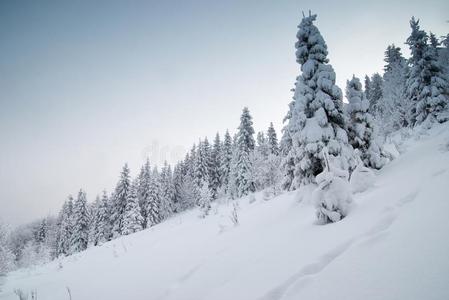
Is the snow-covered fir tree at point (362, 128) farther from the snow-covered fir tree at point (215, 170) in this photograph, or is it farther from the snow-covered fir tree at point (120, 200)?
the snow-covered fir tree at point (120, 200)

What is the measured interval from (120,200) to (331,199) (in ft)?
145

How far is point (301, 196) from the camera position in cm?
861

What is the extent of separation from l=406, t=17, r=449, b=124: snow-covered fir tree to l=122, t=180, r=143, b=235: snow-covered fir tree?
3848 centimetres

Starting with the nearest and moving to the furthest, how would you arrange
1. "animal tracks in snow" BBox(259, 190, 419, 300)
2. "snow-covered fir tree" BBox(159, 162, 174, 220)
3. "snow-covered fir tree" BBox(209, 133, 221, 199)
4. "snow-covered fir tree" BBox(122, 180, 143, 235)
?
1. "animal tracks in snow" BBox(259, 190, 419, 300)
2. "snow-covered fir tree" BBox(122, 180, 143, 235)
3. "snow-covered fir tree" BBox(209, 133, 221, 199)
4. "snow-covered fir tree" BBox(159, 162, 174, 220)

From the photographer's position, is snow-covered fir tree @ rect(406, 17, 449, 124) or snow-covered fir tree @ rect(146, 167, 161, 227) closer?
snow-covered fir tree @ rect(406, 17, 449, 124)

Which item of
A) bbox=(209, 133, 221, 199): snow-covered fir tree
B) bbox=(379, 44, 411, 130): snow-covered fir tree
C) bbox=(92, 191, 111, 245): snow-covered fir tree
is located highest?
bbox=(379, 44, 411, 130): snow-covered fir tree

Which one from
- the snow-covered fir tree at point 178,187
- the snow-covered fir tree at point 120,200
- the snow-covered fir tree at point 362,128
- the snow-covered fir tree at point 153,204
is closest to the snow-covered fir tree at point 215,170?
the snow-covered fir tree at point 178,187

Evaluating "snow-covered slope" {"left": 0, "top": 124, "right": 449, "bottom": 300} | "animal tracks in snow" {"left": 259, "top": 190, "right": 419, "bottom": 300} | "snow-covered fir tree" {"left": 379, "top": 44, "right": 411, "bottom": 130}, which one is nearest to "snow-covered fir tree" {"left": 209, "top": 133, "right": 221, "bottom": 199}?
"snow-covered fir tree" {"left": 379, "top": 44, "right": 411, "bottom": 130}

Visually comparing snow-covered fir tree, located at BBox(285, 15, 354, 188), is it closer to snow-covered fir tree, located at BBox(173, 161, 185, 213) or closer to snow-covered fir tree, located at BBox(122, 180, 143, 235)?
snow-covered fir tree, located at BBox(122, 180, 143, 235)

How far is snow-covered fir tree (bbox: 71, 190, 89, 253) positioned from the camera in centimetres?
4416

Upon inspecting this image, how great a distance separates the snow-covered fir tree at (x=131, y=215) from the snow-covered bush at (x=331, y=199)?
38.0 m

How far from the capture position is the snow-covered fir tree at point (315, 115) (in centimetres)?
1090

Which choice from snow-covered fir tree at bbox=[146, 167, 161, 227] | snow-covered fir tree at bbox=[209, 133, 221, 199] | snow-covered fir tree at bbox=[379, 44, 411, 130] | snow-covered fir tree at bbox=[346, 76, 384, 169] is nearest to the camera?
snow-covered fir tree at bbox=[346, 76, 384, 169]

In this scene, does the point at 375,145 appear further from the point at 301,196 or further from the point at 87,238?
the point at 87,238
